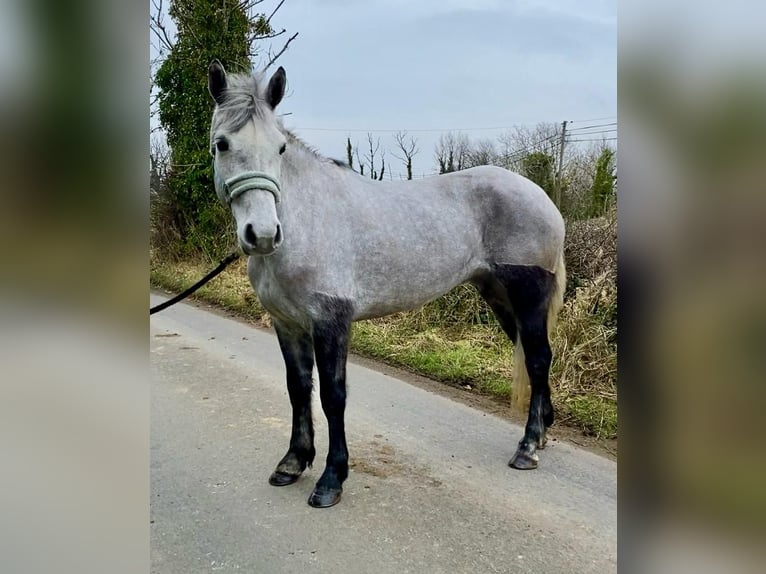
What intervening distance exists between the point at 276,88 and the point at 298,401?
158 cm

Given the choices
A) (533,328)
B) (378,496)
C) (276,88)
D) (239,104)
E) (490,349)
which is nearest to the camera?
(239,104)

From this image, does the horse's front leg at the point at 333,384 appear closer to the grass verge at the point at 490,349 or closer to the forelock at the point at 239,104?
the forelock at the point at 239,104

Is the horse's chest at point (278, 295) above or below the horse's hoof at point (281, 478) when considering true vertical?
above

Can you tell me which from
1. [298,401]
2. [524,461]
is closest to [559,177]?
[524,461]

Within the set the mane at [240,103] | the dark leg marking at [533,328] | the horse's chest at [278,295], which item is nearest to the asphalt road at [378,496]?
the dark leg marking at [533,328]

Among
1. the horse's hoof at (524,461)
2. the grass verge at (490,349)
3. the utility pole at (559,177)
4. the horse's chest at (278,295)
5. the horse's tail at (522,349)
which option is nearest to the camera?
the horse's chest at (278,295)

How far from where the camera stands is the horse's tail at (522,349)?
11.0ft

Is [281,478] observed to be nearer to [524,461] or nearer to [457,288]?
[524,461]

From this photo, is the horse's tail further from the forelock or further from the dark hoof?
the forelock

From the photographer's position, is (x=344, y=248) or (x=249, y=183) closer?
(x=249, y=183)

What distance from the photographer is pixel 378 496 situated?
9.11ft

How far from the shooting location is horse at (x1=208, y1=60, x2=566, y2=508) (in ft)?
7.42
